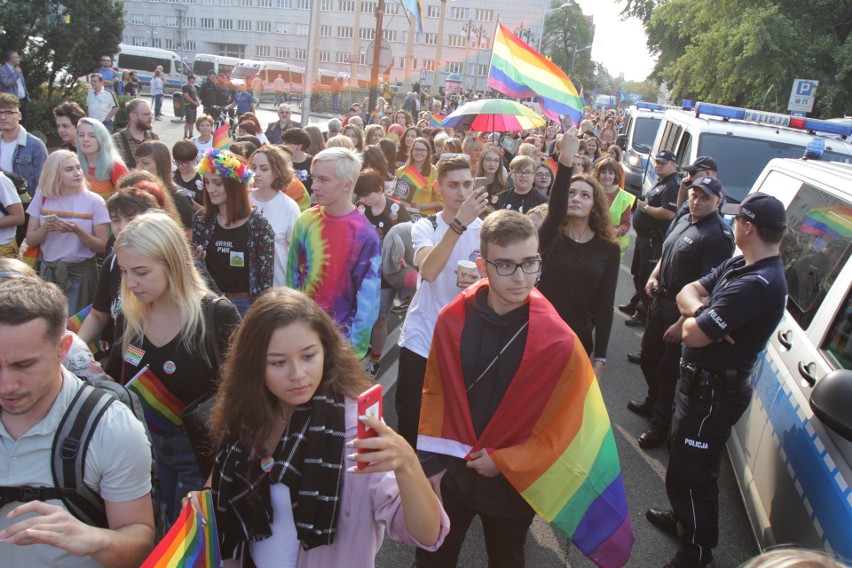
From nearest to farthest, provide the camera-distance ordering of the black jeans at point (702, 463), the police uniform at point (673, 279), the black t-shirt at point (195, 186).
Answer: the black jeans at point (702, 463) < the police uniform at point (673, 279) < the black t-shirt at point (195, 186)

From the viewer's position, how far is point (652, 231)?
7609mm

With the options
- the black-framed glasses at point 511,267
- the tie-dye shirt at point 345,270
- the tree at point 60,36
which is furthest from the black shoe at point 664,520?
the tree at point 60,36

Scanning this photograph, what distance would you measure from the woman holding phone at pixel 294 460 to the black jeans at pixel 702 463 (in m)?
2.04

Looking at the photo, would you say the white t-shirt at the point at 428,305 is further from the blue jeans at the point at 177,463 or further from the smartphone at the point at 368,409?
the smartphone at the point at 368,409

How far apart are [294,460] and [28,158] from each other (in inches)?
233

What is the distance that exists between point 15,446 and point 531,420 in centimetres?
176

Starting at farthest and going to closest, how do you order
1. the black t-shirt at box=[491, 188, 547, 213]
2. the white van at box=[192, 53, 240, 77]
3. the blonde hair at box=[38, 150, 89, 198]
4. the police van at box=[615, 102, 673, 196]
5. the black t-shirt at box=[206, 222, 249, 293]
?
the white van at box=[192, 53, 240, 77]
the police van at box=[615, 102, 673, 196]
the black t-shirt at box=[491, 188, 547, 213]
the blonde hair at box=[38, 150, 89, 198]
the black t-shirt at box=[206, 222, 249, 293]

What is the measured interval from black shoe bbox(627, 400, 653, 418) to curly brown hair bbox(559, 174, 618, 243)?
6.70 feet

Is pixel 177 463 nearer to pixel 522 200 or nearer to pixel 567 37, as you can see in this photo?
pixel 522 200

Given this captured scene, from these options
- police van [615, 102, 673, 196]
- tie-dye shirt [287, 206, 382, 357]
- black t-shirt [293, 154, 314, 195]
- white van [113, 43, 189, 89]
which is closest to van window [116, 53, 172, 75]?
white van [113, 43, 189, 89]

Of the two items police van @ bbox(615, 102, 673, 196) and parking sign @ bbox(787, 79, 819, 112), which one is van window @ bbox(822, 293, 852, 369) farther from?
parking sign @ bbox(787, 79, 819, 112)

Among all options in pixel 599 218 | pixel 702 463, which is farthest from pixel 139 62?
pixel 702 463

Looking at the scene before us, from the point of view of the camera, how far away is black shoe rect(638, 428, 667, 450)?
485 centimetres

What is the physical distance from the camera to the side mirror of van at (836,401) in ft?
7.18
